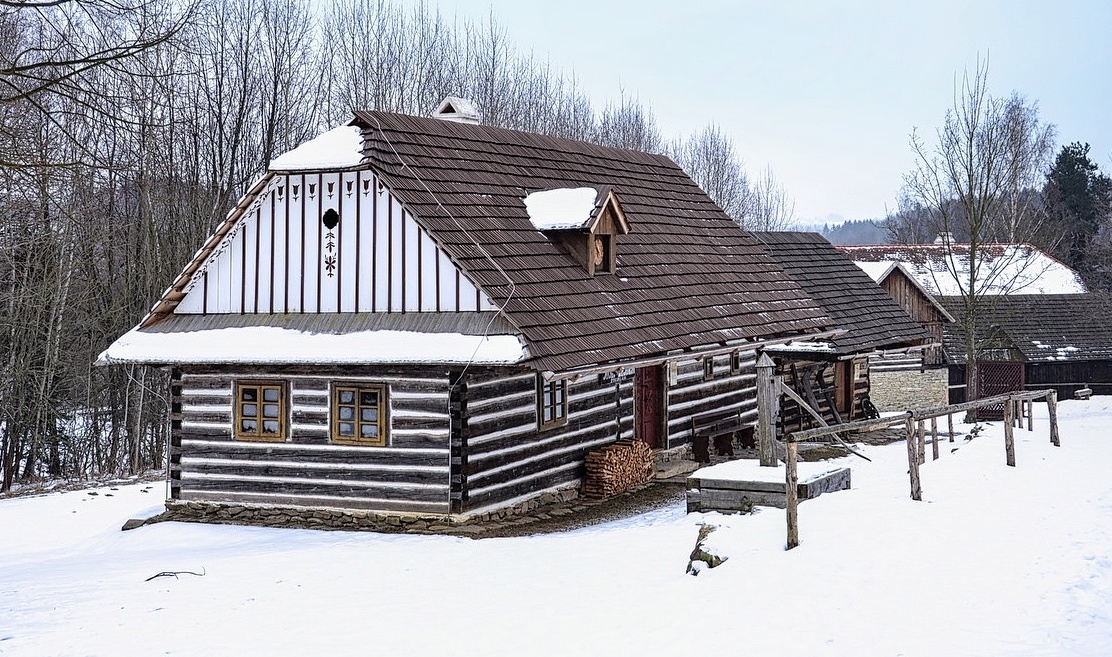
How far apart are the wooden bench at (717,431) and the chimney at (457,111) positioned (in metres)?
6.96

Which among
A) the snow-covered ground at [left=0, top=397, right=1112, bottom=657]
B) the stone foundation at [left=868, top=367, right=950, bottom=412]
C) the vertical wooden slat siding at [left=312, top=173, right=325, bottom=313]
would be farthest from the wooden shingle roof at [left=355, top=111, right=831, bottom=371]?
the stone foundation at [left=868, top=367, right=950, bottom=412]

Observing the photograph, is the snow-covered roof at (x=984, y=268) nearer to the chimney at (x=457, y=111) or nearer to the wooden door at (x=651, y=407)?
the wooden door at (x=651, y=407)

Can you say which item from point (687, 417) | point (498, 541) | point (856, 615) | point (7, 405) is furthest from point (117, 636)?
point (7, 405)

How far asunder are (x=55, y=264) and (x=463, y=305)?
581 inches

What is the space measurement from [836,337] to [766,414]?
1463 cm

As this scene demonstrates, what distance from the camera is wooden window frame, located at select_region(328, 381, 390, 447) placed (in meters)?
15.4

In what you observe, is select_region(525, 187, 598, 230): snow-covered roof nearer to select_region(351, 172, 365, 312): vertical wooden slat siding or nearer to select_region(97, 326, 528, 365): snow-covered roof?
select_region(351, 172, 365, 312): vertical wooden slat siding

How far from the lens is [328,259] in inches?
643

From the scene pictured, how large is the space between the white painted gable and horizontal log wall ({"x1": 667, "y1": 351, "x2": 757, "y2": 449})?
243 inches

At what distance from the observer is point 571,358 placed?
49.8 ft

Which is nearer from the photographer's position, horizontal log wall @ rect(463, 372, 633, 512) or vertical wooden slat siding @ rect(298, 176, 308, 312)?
horizontal log wall @ rect(463, 372, 633, 512)

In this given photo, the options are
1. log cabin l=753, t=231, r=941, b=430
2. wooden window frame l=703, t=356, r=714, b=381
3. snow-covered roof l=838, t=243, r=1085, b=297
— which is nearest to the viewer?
wooden window frame l=703, t=356, r=714, b=381

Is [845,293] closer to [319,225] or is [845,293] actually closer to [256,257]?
[319,225]

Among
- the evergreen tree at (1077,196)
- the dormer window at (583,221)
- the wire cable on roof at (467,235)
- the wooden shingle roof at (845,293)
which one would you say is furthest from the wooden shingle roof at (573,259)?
the evergreen tree at (1077,196)
